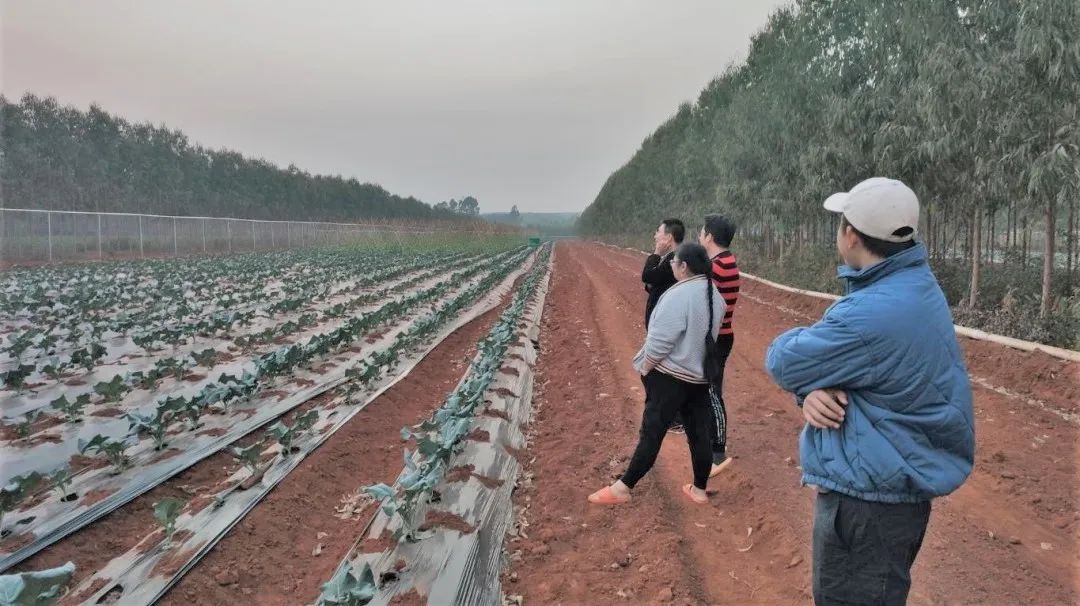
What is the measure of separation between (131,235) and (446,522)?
2630 cm

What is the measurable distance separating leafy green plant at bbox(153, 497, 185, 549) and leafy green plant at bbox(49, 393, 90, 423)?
8.01 ft

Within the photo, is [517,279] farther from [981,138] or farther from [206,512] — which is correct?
[206,512]

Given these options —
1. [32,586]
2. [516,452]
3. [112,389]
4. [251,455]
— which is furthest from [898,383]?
[112,389]

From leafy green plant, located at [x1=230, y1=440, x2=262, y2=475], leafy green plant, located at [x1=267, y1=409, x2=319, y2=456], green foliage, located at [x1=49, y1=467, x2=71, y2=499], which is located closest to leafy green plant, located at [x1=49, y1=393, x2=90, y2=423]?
green foliage, located at [x1=49, y1=467, x2=71, y2=499]

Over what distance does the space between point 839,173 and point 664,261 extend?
10.6 meters

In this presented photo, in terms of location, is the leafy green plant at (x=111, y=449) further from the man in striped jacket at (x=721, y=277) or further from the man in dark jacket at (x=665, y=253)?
the man in striped jacket at (x=721, y=277)

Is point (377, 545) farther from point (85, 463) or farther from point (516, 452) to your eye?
point (85, 463)

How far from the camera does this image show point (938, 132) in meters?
9.02

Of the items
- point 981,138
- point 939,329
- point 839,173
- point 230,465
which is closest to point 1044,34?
point 981,138

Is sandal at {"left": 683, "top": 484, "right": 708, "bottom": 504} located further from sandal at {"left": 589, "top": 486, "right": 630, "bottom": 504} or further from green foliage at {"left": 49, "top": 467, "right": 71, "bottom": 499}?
green foliage at {"left": 49, "top": 467, "right": 71, "bottom": 499}

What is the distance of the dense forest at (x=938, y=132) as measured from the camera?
7.41 m

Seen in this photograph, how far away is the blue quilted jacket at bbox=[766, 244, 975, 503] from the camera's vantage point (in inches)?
61.3

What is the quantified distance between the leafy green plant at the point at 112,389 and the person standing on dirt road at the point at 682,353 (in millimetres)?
4632

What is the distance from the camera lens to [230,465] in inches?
178
